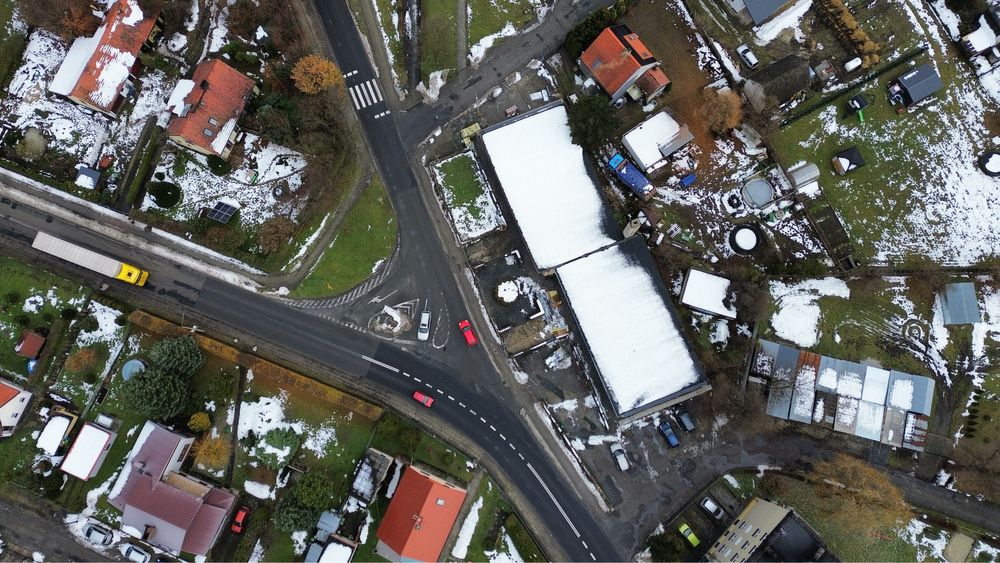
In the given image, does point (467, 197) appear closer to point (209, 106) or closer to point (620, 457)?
point (209, 106)

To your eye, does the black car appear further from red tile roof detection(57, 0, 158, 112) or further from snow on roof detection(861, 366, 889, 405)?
red tile roof detection(57, 0, 158, 112)

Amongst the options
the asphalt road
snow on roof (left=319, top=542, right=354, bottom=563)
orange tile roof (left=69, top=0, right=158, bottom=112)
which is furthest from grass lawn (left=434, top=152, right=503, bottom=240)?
orange tile roof (left=69, top=0, right=158, bottom=112)

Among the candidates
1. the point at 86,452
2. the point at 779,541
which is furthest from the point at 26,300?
the point at 779,541

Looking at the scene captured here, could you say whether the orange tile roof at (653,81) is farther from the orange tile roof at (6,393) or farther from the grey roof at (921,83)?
the orange tile roof at (6,393)

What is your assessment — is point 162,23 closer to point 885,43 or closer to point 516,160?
point 516,160

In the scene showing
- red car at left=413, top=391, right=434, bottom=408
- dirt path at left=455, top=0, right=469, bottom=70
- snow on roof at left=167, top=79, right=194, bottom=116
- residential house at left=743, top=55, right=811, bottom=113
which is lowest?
red car at left=413, top=391, right=434, bottom=408

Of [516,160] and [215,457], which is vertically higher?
[516,160]

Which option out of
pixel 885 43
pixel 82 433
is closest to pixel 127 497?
pixel 82 433
